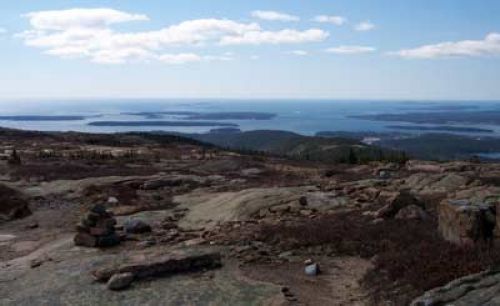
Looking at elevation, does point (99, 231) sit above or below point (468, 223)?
below

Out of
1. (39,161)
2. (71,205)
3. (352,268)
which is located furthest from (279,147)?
(352,268)

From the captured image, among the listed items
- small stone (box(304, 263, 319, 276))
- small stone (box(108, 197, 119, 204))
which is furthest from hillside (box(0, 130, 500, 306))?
small stone (box(108, 197, 119, 204))

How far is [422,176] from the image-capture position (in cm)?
2472

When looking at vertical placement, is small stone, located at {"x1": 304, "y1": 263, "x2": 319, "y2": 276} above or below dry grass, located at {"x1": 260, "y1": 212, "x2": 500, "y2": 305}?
below

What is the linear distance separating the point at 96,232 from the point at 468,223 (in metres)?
10.2

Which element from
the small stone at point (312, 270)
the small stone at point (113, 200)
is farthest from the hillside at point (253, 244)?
the small stone at point (113, 200)

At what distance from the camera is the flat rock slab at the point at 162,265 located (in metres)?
13.8

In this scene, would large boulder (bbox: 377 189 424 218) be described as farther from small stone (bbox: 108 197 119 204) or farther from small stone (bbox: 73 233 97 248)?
small stone (bbox: 108 197 119 204)

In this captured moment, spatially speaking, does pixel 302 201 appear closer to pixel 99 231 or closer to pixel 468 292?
pixel 99 231

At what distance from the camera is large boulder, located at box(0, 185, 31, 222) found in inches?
955

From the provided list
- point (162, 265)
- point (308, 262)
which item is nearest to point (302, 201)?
point (308, 262)

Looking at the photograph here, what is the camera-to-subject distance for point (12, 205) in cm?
2577

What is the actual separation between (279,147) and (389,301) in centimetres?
14949

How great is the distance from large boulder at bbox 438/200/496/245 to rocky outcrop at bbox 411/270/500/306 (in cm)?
292
